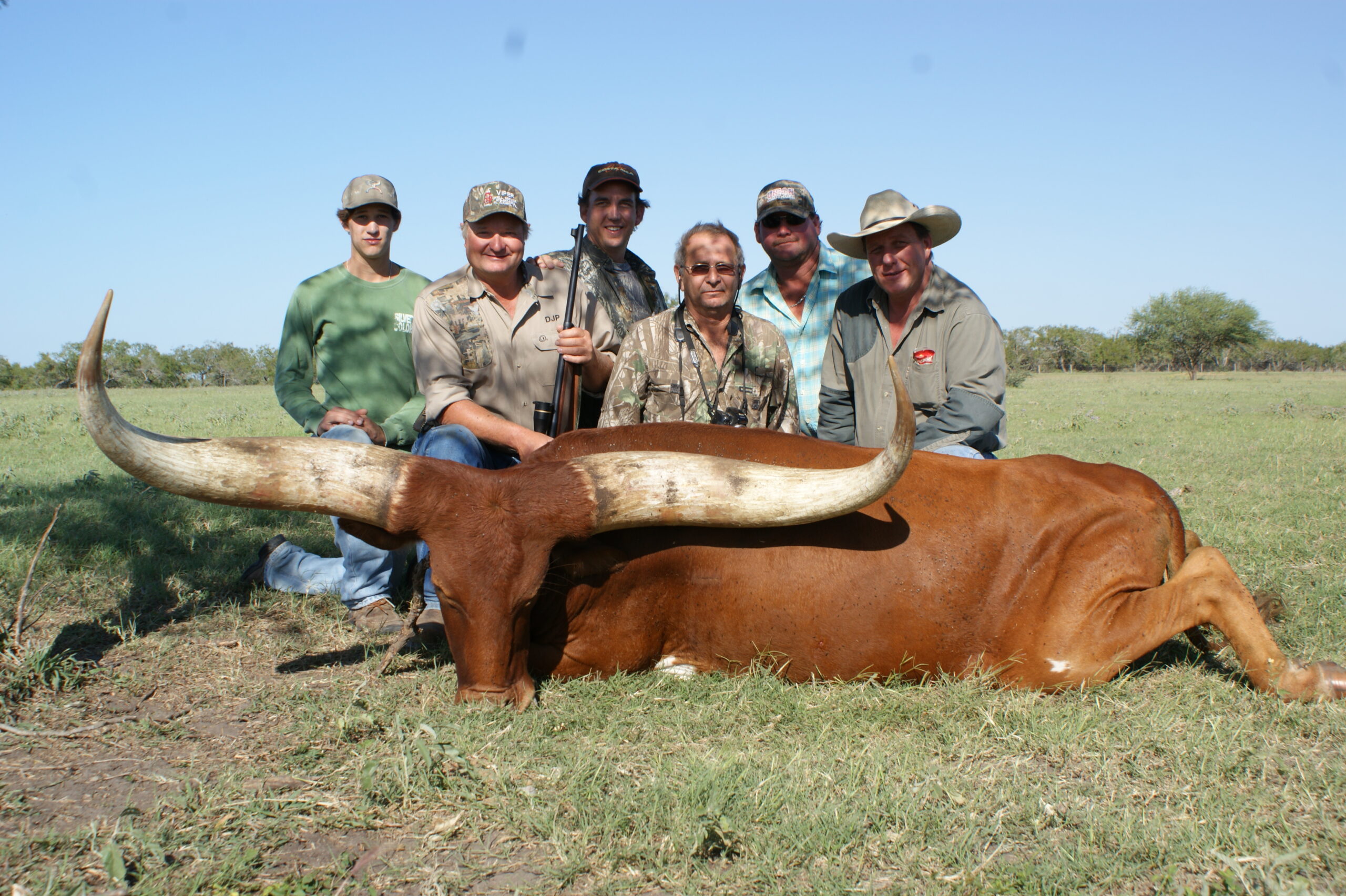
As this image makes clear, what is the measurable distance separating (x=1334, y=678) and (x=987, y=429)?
2024mm

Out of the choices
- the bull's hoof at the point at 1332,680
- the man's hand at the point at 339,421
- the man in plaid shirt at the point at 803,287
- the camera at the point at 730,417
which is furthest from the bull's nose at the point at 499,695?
the man in plaid shirt at the point at 803,287

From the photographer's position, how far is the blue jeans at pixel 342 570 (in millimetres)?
5102

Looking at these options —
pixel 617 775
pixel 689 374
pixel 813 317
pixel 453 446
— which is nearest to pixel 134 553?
pixel 453 446

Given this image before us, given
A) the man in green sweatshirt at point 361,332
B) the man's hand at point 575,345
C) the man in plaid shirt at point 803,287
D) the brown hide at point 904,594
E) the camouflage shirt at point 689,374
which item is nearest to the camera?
the brown hide at point 904,594

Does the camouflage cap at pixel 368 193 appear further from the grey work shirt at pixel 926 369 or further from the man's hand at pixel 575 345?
the grey work shirt at pixel 926 369

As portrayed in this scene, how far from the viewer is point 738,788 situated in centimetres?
300

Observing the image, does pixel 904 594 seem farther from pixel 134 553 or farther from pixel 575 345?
pixel 134 553

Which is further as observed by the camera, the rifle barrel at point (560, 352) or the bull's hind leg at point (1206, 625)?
the rifle barrel at point (560, 352)

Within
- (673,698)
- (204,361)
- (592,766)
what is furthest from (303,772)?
(204,361)

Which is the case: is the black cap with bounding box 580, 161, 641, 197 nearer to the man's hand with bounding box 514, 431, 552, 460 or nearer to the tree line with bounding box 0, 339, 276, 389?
the man's hand with bounding box 514, 431, 552, 460

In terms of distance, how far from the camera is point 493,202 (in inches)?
214

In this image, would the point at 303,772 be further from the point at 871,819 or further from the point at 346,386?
the point at 346,386

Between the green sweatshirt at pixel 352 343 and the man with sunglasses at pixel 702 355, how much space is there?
1.67m

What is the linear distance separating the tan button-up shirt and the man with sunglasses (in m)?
0.47
